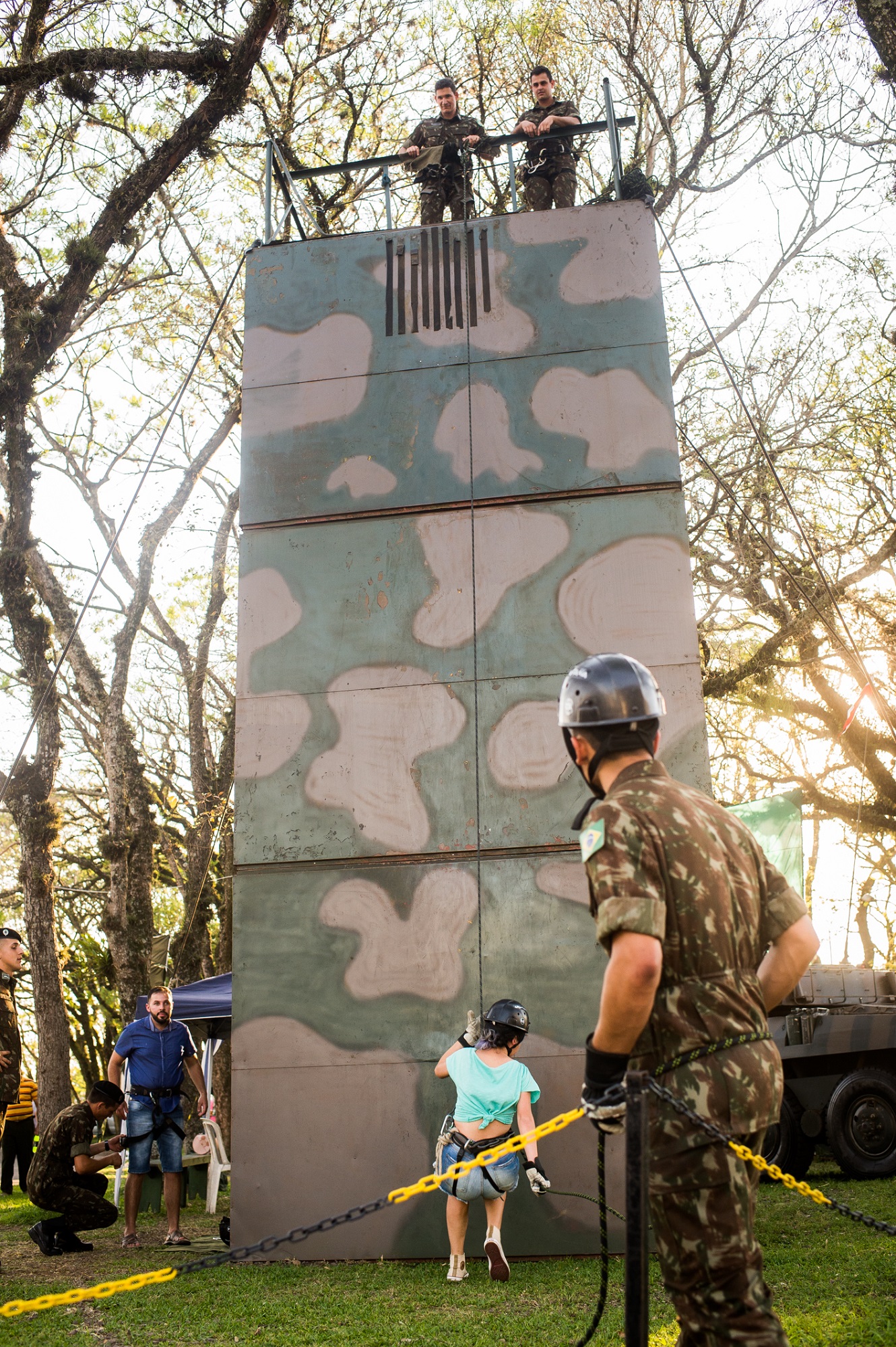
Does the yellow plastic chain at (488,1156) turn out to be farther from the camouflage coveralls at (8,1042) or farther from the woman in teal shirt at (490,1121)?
the camouflage coveralls at (8,1042)

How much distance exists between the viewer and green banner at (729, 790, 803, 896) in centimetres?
1320

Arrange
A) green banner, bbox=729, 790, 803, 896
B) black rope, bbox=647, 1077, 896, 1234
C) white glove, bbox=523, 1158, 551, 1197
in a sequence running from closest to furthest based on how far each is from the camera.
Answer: black rope, bbox=647, 1077, 896, 1234
white glove, bbox=523, 1158, 551, 1197
green banner, bbox=729, 790, 803, 896

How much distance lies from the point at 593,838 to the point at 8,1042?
544cm

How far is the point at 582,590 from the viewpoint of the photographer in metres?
7.33

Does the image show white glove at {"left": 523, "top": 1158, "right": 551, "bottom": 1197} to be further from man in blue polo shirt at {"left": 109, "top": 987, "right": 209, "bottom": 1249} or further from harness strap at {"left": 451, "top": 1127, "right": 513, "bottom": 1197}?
man in blue polo shirt at {"left": 109, "top": 987, "right": 209, "bottom": 1249}

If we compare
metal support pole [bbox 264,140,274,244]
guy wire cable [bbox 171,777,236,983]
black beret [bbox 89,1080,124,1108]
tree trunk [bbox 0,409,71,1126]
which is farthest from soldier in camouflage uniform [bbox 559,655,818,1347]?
guy wire cable [bbox 171,777,236,983]

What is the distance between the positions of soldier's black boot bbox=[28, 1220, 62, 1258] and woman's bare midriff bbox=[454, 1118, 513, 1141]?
3586mm

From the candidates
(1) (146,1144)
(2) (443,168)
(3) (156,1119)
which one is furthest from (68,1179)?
(2) (443,168)

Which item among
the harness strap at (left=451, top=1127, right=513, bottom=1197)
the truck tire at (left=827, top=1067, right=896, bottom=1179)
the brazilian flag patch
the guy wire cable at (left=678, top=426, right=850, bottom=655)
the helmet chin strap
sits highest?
the guy wire cable at (left=678, top=426, right=850, bottom=655)

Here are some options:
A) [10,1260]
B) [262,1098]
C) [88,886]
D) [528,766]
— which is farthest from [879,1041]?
[88,886]

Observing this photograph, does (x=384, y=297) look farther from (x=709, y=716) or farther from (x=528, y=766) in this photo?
(x=709, y=716)

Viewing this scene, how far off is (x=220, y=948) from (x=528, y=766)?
1274 cm

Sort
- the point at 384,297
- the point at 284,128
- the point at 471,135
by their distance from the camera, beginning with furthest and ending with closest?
the point at 284,128
the point at 471,135
the point at 384,297

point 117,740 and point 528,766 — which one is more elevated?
point 117,740
